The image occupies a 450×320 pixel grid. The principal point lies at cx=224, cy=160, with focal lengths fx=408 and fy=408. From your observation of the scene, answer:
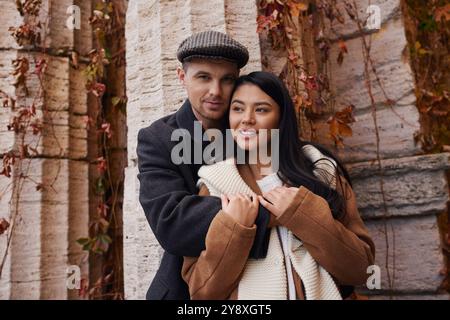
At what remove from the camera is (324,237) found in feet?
4.04

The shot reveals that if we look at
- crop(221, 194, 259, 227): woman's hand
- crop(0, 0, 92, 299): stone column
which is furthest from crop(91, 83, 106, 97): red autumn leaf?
crop(221, 194, 259, 227): woman's hand

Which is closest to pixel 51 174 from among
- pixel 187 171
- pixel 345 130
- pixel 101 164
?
pixel 101 164

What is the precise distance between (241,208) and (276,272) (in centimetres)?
22

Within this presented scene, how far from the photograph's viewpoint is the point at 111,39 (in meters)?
2.73

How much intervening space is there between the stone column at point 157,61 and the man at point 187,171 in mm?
291

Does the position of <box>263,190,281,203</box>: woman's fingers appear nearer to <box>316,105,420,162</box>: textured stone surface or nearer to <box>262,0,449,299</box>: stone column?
<box>262,0,449,299</box>: stone column

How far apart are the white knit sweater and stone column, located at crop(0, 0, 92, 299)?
1459mm

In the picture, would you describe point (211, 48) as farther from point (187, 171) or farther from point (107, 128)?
point (107, 128)

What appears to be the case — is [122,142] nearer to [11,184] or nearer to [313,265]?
[11,184]

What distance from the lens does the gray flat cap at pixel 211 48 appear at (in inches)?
57.2

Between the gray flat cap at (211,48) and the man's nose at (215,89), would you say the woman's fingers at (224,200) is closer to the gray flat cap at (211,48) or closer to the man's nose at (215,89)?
the man's nose at (215,89)

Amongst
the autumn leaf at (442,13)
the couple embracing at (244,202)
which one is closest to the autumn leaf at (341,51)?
the autumn leaf at (442,13)
